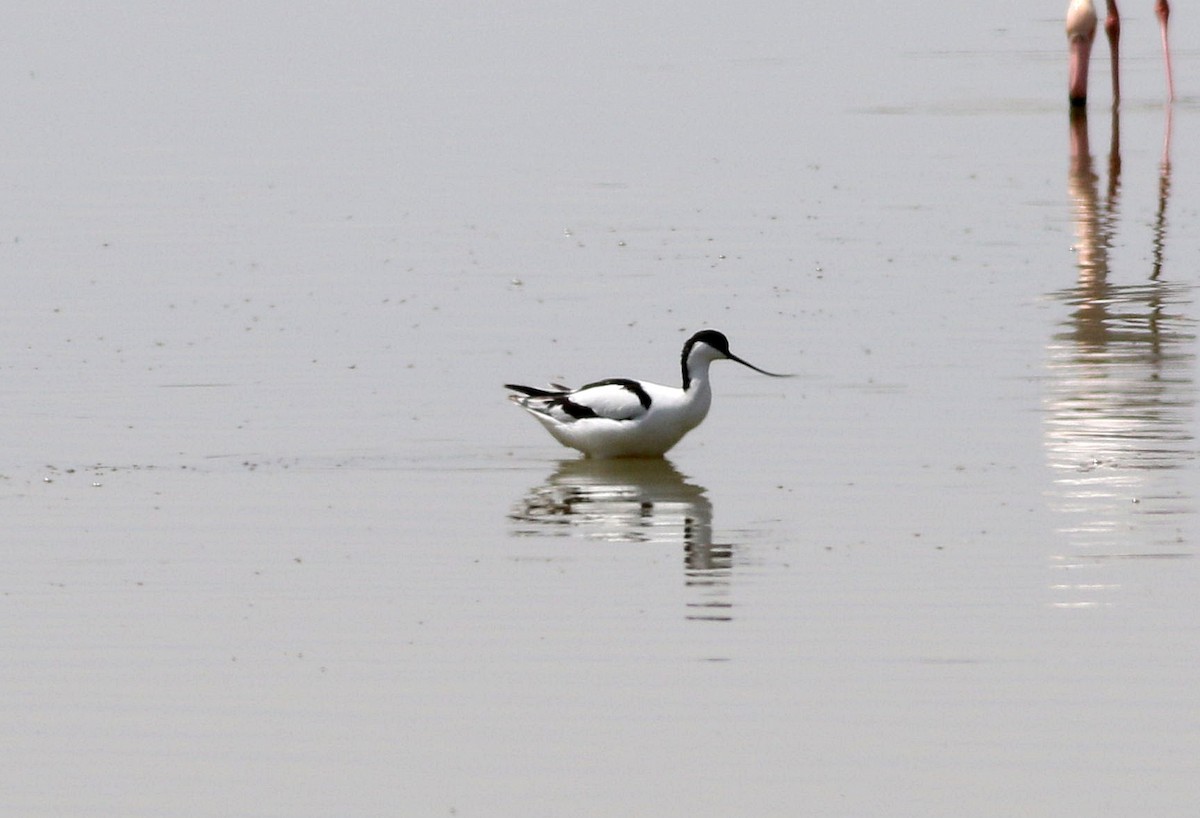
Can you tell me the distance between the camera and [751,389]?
16594mm

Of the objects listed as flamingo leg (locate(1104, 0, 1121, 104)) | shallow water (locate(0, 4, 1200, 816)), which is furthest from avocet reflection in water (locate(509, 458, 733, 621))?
flamingo leg (locate(1104, 0, 1121, 104))

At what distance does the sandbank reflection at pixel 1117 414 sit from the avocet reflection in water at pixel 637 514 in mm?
1500

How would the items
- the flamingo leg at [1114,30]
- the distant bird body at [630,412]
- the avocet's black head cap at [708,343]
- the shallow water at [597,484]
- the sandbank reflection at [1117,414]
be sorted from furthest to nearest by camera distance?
1. the flamingo leg at [1114,30]
2. the avocet's black head cap at [708,343]
3. the distant bird body at [630,412]
4. the sandbank reflection at [1117,414]
5. the shallow water at [597,484]

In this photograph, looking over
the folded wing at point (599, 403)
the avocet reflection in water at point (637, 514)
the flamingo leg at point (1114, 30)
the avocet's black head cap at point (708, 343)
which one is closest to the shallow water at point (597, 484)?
the avocet reflection in water at point (637, 514)

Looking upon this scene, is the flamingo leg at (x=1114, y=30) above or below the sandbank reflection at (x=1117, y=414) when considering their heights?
above

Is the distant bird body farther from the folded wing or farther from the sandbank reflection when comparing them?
the sandbank reflection

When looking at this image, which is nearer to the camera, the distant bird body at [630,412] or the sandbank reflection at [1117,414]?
the sandbank reflection at [1117,414]

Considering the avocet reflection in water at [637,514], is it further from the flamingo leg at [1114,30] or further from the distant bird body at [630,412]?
the flamingo leg at [1114,30]

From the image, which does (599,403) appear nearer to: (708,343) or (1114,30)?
(708,343)

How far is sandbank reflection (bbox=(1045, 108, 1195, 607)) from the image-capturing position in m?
12.1

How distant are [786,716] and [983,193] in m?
17.7

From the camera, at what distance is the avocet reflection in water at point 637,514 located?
11.6 meters

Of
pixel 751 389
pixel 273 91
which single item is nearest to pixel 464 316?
pixel 751 389

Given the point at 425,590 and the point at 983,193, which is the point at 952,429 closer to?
the point at 425,590
